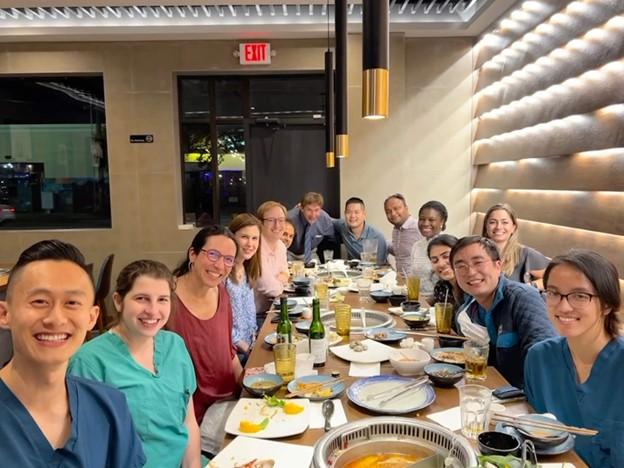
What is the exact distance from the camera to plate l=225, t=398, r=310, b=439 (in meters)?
1.37

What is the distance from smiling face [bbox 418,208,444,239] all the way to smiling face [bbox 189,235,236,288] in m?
2.36

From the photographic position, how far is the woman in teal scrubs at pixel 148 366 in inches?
57.0

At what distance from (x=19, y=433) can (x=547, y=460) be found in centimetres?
123

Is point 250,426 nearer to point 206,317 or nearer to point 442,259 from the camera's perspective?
point 206,317

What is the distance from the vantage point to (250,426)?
138cm

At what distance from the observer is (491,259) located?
6.57 ft

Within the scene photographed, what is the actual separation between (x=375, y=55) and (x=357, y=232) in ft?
12.5

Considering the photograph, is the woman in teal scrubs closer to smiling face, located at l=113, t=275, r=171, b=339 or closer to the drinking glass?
smiling face, located at l=113, t=275, r=171, b=339

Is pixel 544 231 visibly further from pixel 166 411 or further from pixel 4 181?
pixel 4 181

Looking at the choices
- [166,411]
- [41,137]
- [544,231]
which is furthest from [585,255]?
[41,137]

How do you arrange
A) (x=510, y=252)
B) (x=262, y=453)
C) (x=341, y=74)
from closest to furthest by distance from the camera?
(x=262, y=453) → (x=341, y=74) → (x=510, y=252)

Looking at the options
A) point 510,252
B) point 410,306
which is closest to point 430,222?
point 510,252

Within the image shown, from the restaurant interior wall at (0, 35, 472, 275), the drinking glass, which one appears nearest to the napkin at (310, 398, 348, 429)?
the drinking glass

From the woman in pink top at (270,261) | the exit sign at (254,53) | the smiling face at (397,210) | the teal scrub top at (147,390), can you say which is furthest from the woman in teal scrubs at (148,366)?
the exit sign at (254,53)
